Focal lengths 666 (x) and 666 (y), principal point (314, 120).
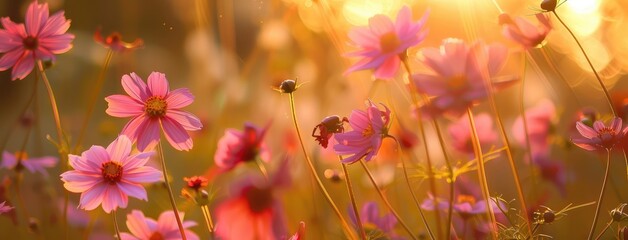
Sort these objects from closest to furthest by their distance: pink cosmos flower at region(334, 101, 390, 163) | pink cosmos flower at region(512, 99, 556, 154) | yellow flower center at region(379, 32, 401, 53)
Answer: pink cosmos flower at region(334, 101, 390, 163)
yellow flower center at region(379, 32, 401, 53)
pink cosmos flower at region(512, 99, 556, 154)

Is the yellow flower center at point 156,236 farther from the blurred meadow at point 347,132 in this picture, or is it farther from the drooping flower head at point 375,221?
the drooping flower head at point 375,221

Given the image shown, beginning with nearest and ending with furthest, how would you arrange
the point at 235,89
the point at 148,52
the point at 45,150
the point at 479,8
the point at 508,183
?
the point at 479,8, the point at 235,89, the point at 508,183, the point at 45,150, the point at 148,52

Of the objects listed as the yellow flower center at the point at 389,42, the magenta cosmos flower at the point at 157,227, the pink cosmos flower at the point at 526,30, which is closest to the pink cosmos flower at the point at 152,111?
the magenta cosmos flower at the point at 157,227

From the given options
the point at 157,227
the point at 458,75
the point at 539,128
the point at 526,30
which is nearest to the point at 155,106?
the point at 157,227

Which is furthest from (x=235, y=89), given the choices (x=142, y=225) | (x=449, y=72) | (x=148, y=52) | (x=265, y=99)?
(x=148, y=52)

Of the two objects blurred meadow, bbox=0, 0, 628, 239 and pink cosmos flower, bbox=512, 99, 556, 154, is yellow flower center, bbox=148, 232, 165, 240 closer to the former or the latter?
blurred meadow, bbox=0, 0, 628, 239

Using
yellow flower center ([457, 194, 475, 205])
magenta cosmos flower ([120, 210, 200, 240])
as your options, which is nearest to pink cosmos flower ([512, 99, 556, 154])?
yellow flower center ([457, 194, 475, 205])

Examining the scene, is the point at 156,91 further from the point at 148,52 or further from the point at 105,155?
the point at 148,52
